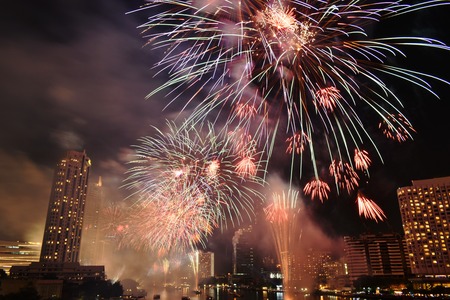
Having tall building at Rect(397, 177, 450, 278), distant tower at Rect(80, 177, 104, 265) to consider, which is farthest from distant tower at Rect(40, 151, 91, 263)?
tall building at Rect(397, 177, 450, 278)

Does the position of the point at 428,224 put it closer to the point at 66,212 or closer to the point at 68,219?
the point at 68,219

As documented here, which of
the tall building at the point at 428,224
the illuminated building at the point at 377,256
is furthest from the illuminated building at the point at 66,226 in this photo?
the illuminated building at the point at 377,256

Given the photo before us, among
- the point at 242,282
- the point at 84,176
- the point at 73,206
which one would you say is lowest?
the point at 242,282

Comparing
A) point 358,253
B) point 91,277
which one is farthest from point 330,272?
point 91,277

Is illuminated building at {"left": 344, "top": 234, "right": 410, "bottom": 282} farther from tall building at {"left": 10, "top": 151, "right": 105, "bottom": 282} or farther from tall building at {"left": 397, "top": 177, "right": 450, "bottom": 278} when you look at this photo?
tall building at {"left": 10, "top": 151, "right": 105, "bottom": 282}

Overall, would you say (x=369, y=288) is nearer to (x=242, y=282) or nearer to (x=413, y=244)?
(x=413, y=244)

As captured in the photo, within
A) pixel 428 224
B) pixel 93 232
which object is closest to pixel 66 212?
pixel 93 232

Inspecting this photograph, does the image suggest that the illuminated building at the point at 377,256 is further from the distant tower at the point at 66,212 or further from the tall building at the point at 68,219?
the distant tower at the point at 66,212
